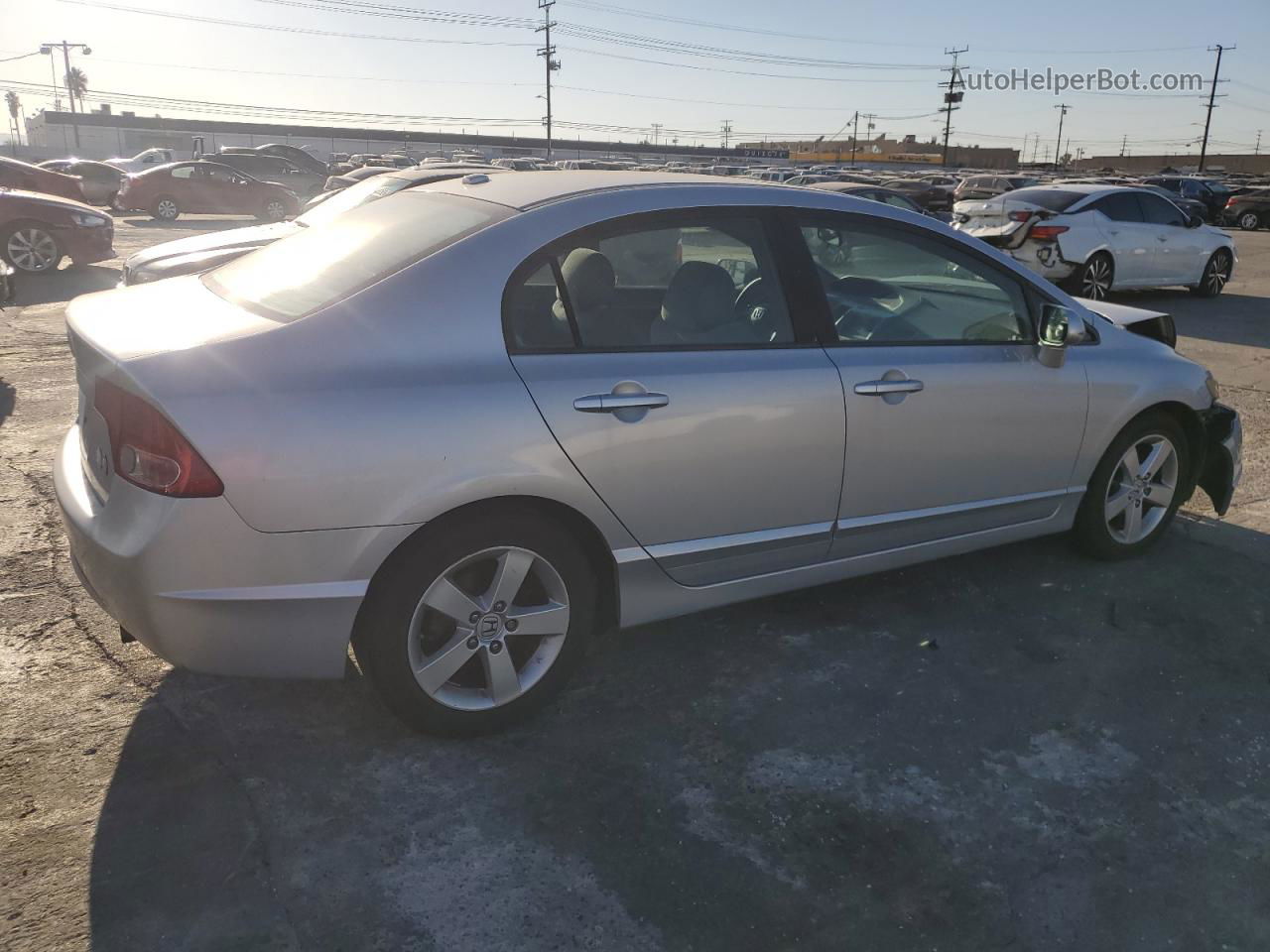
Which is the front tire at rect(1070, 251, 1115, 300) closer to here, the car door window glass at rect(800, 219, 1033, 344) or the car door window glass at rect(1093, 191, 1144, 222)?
the car door window glass at rect(1093, 191, 1144, 222)

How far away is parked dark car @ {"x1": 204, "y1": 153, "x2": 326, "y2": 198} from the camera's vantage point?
29.9 m

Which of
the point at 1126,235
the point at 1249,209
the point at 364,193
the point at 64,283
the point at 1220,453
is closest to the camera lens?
the point at 1220,453

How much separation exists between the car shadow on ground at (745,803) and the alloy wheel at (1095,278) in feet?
33.4

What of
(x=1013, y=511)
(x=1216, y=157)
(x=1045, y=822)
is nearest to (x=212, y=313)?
(x=1045, y=822)

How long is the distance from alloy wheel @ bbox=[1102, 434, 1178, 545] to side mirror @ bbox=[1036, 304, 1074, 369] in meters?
0.72

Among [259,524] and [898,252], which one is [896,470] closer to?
[898,252]

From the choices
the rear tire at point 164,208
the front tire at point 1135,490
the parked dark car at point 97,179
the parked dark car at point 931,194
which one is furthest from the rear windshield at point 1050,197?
the parked dark car at point 97,179

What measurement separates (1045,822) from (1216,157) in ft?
393

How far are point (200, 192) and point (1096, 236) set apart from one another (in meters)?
21.2

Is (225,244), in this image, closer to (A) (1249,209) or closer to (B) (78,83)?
(A) (1249,209)

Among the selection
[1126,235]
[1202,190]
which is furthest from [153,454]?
[1202,190]

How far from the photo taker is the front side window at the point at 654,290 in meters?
2.90

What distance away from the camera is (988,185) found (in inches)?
1517

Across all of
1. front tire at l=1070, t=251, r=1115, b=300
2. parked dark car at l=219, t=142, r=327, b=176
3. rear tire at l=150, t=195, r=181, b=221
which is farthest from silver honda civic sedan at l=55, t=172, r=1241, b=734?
parked dark car at l=219, t=142, r=327, b=176
